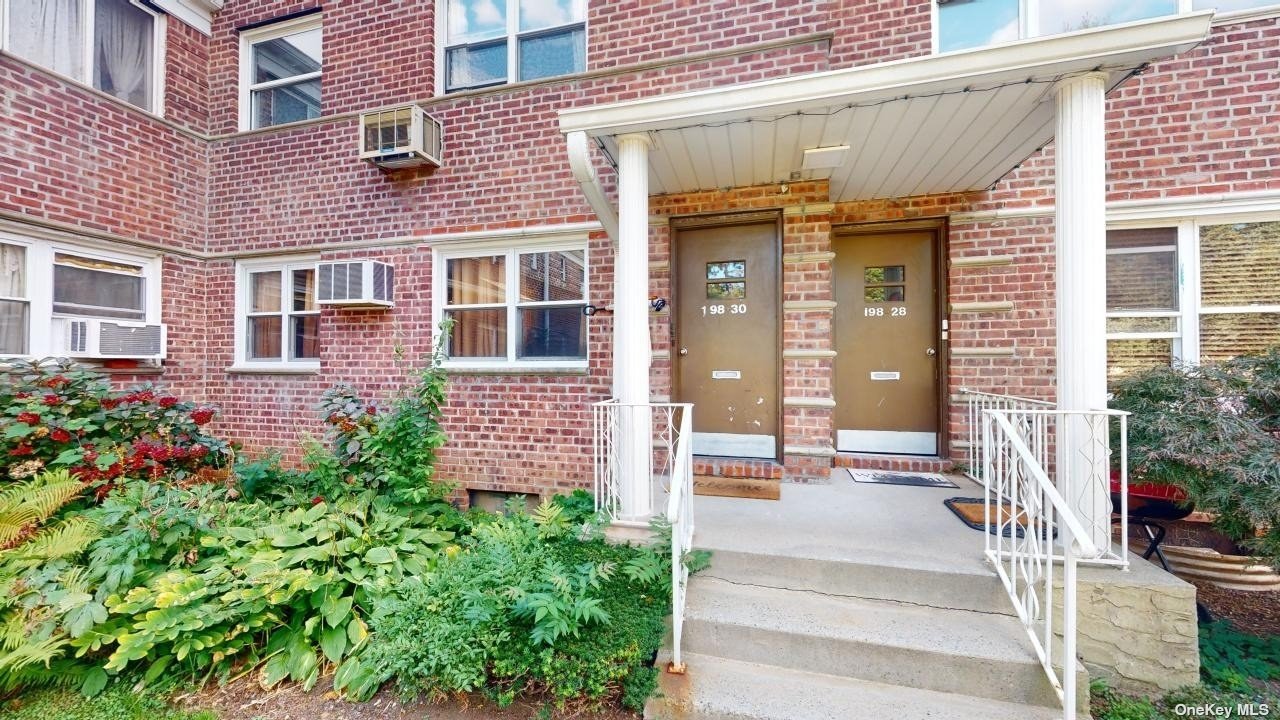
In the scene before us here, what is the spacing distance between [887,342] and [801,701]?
3364 mm

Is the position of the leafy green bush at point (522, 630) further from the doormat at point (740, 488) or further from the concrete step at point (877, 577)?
the doormat at point (740, 488)

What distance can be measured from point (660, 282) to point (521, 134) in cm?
199

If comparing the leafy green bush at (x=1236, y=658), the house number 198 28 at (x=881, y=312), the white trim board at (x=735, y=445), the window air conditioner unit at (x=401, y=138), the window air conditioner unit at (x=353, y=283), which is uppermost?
the window air conditioner unit at (x=401, y=138)

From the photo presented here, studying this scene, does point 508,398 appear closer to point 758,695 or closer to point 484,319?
point 484,319

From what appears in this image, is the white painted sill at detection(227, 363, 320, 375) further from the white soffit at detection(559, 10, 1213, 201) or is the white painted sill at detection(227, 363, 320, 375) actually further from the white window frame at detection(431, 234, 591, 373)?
the white soffit at detection(559, 10, 1213, 201)

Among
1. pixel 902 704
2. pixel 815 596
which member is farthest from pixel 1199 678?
pixel 815 596

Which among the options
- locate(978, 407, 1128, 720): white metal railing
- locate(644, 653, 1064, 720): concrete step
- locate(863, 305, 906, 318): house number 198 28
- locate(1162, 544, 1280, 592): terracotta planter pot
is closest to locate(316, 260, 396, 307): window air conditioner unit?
locate(644, 653, 1064, 720): concrete step

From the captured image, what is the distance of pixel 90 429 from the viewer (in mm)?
3605

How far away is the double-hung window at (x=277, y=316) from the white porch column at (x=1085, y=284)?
634 cm

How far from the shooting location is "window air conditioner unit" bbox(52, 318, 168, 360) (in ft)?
15.0

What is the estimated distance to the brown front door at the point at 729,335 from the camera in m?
4.39

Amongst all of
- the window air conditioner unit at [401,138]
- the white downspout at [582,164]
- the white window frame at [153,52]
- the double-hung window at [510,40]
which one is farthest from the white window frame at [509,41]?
the white window frame at [153,52]

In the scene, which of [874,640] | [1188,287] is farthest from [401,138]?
[1188,287]

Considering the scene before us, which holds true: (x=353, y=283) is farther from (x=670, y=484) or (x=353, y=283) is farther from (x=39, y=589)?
(x=670, y=484)
